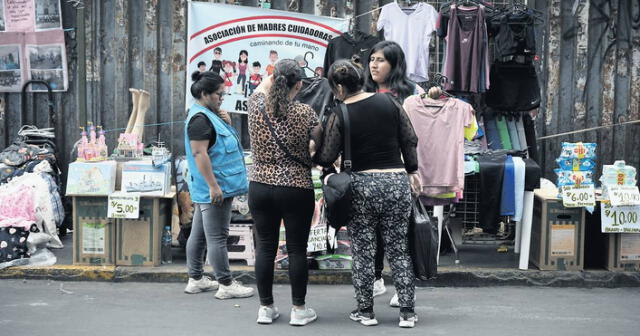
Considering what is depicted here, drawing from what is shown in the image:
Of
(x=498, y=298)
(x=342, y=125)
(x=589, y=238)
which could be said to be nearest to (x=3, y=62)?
(x=342, y=125)

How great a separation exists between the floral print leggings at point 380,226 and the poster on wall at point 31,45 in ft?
14.8

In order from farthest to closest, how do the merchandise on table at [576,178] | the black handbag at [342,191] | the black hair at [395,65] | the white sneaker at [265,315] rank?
the merchandise on table at [576,178] → the black hair at [395,65] → the white sneaker at [265,315] → the black handbag at [342,191]

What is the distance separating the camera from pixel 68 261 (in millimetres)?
7902

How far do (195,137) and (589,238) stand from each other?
4001mm

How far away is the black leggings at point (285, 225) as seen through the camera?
5898mm

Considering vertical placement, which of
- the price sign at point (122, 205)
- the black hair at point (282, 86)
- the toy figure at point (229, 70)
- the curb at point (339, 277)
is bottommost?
the curb at point (339, 277)

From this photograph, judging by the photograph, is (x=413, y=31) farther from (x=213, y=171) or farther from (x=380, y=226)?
(x=380, y=226)

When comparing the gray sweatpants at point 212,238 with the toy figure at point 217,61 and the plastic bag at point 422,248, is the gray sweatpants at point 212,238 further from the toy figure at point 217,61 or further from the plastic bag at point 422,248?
the toy figure at point 217,61

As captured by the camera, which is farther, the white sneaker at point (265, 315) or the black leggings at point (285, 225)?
Answer: the white sneaker at point (265, 315)

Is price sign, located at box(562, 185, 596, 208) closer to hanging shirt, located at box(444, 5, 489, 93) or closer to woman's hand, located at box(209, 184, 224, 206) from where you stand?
hanging shirt, located at box(444, 5, 489, 93)

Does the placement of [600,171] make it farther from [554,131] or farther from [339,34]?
[339,34]

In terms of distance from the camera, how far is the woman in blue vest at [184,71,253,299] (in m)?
6.49

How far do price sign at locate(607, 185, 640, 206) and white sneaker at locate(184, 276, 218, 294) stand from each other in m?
3.66

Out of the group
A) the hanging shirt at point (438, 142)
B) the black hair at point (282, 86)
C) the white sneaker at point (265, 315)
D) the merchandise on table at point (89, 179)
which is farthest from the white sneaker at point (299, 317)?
the merchandise on table at point (89, 179)
